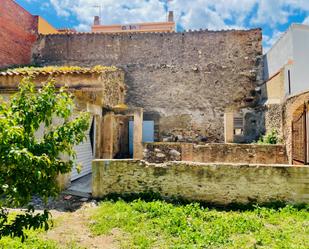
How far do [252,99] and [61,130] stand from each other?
43.5 ft

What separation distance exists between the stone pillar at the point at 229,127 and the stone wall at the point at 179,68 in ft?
4.30

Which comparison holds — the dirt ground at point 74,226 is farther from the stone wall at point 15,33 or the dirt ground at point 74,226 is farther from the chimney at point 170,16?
the chimney at point 170,16

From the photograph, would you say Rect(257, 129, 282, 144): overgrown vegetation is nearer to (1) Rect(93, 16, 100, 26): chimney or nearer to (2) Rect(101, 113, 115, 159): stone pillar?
(2) Rect(101, 113, 115, 159): stone pillar

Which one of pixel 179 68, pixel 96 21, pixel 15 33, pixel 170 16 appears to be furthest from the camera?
pixel 96 21

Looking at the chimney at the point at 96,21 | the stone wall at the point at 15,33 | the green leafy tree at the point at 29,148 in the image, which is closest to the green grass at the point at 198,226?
the green leafy tree at the point at 29,148

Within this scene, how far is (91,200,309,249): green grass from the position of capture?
16.2 ft

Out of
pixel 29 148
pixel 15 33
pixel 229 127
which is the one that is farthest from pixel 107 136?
pixel 29 148

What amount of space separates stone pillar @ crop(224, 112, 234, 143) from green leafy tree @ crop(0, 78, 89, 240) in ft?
35.2

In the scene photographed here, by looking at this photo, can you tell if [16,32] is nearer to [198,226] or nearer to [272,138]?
[272,138]

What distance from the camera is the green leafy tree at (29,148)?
262 cm

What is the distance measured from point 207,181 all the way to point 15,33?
A: 13064 mm

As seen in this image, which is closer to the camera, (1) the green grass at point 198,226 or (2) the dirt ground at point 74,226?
(1) the green grass at point 198,226

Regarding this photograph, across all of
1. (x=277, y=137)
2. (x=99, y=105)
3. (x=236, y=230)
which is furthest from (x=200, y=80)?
(x=236, y=230)

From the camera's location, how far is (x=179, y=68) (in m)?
15.6
